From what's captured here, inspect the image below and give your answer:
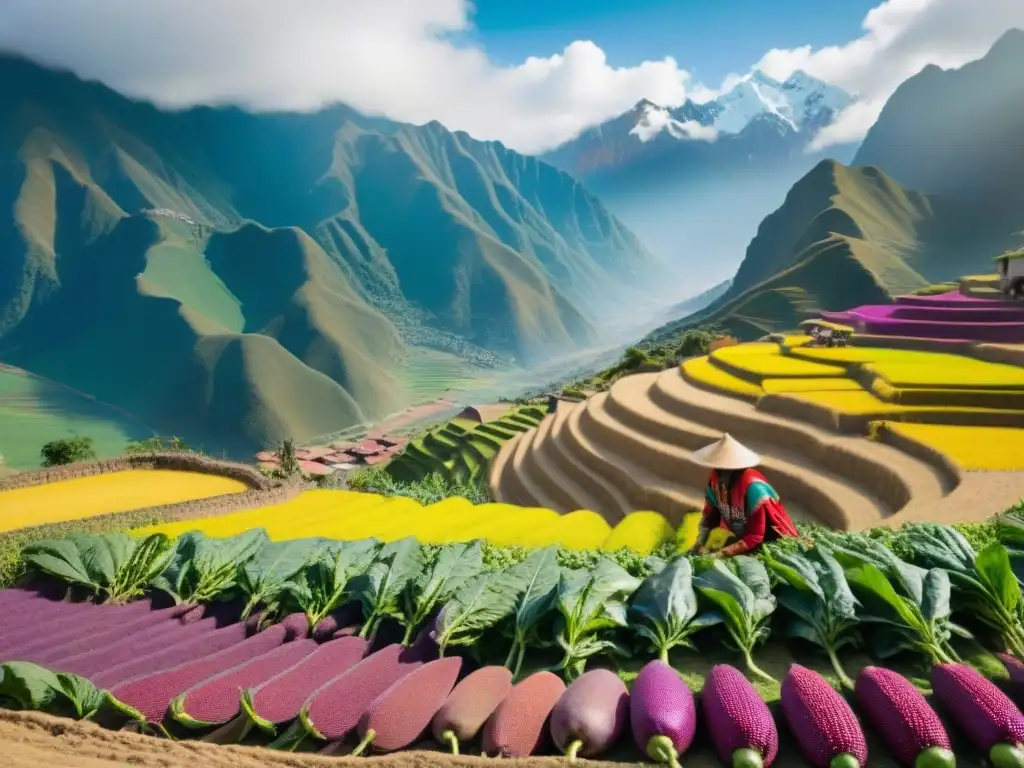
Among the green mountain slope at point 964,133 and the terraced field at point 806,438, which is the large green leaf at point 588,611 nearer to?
the terraced field at point 806,438

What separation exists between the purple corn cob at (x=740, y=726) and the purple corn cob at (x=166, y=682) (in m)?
2.27

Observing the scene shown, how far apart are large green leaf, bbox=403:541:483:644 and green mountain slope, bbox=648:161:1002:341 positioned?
70.0m

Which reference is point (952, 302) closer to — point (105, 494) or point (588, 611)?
point (588, 611)

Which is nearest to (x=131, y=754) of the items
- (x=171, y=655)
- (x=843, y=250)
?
(x=171, y=655)

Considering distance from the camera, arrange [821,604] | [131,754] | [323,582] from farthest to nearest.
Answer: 1. [323,582]
2. [821,604]
3. [131,754]

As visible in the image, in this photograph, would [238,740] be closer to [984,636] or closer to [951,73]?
[984,636]

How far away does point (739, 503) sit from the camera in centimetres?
502

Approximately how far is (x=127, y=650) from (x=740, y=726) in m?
3.17

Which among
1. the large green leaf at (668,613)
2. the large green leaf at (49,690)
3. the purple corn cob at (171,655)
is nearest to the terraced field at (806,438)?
the large green leaf at (668,613)

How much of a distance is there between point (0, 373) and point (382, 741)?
144m

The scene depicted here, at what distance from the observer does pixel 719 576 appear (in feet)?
10.5

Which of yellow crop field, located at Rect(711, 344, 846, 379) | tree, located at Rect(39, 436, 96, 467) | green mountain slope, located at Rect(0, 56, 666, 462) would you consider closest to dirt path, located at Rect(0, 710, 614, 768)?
yellow crop field, located at Rect(711, 344, 846, 379)

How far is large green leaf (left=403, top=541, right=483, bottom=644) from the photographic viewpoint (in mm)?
→ 3389

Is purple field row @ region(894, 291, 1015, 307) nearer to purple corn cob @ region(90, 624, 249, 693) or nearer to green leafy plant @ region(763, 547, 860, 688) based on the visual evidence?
green leafy plant @ region(763, 547, 860, 688)
